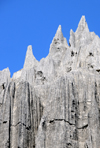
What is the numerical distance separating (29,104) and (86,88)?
540 cm

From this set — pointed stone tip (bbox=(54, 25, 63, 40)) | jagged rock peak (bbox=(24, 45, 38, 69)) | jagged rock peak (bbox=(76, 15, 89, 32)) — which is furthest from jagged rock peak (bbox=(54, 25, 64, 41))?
jagged rock peak (bbox=(24, 45, 38, 69))

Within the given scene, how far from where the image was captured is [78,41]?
5303 centimetres

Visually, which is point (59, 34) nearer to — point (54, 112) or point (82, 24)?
point (82, 24)

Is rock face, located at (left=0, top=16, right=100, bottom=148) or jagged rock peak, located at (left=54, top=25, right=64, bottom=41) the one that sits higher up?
jagged rock peak, located at (left=54, top=25, right=64, bottom=41)

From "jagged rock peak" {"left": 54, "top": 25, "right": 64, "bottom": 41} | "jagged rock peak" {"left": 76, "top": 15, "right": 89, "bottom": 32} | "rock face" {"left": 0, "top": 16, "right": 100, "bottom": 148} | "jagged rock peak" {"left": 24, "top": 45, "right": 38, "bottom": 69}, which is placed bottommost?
"rock face" {"left": 0, "top": 16, "right": 100, "bottom": 148}

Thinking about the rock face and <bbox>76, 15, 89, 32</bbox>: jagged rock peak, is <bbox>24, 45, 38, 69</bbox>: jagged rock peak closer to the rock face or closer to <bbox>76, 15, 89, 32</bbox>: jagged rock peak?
<bbox>76, 15, 89, 32</bbox>: jagged rock peak

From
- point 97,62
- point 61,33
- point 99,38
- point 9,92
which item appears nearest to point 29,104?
point 9,92

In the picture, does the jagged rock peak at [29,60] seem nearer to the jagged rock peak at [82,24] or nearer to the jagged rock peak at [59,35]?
the jagged rock peak at [59,35]

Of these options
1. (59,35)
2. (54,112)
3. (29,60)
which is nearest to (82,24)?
(59,35)

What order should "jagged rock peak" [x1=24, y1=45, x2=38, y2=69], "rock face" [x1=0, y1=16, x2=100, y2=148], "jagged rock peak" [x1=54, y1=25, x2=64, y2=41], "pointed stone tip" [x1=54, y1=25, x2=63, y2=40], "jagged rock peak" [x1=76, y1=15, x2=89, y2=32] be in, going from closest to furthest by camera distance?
"rock face" [x1=0, y1=16, x2=100, y2=148] → "jagged rock peak" [x1=24, y1=45, x2=38, y2=69] → "jagged rock peak" [x1=54, y1=25, x2=64, y2=41] → "pointed stone tip" [x1=54, y1=25, x2=63, y2=40] → "jagged rock peak" [x1=76, y1=15, x2=89, y2=32]

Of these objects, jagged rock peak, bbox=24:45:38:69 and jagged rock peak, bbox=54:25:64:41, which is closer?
jagged rock peak, bbox=24:45:38:69

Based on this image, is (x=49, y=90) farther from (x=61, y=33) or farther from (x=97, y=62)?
(x=61, y=33)

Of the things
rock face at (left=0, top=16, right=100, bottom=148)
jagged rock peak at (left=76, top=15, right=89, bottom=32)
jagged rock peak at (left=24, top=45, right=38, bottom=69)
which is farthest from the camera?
jagged rock peak at (left=76, top=15, right=89, bottom=32)

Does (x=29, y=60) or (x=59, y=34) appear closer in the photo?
(x=29, y=60)
